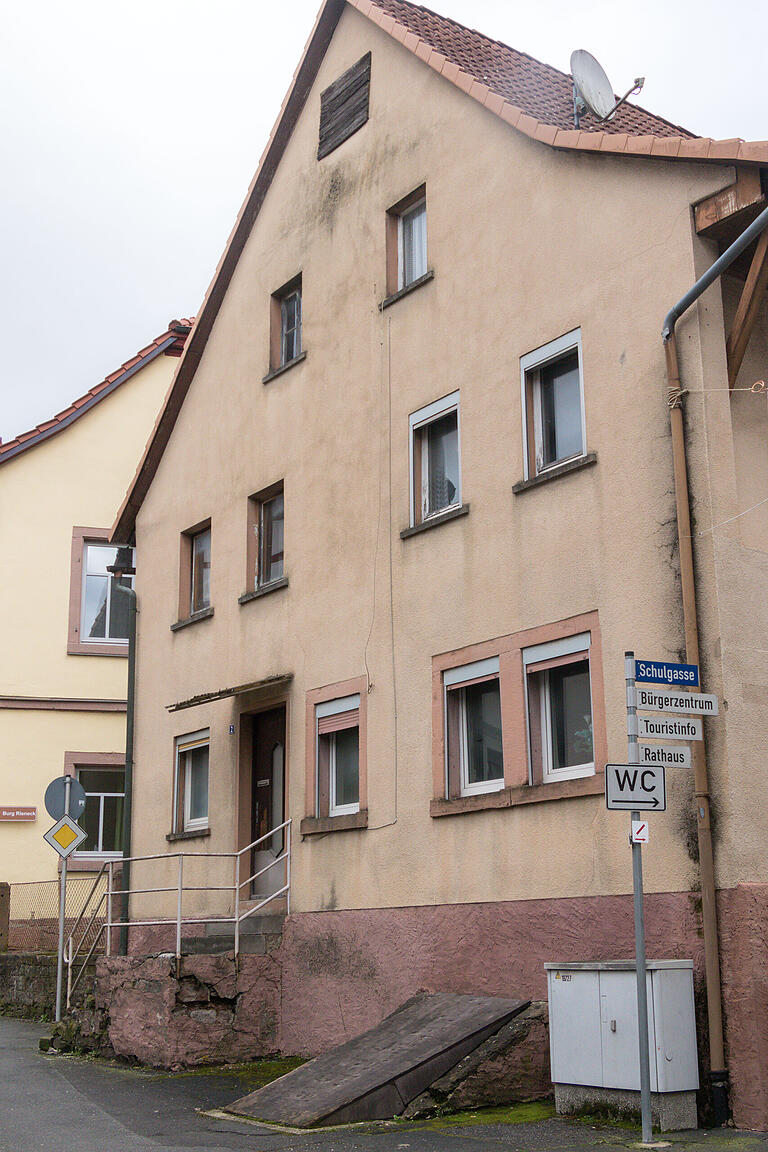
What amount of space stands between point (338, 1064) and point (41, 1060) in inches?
195

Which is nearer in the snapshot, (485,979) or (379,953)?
(485,979)

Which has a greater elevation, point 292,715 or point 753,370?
point 753,370

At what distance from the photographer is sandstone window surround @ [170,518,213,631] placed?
18.8 m

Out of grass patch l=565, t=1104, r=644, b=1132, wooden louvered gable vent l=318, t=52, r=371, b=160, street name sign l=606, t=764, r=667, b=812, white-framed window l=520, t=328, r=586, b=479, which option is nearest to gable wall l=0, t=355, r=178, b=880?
wooden louvered gable vent l=318, t=52, r=371, b=160

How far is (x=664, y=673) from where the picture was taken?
30.5 ft

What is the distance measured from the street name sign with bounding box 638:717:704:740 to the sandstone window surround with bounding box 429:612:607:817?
1.87 m

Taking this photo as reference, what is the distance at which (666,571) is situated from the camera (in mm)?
10797

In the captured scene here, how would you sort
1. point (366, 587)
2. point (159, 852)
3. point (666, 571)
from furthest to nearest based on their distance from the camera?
point (159, 852) → point (366, 587) → point (666, 571)

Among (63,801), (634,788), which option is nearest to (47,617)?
(63,801)

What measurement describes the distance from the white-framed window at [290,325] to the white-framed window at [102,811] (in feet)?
35.5

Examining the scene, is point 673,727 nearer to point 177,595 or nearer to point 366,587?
point 366,587

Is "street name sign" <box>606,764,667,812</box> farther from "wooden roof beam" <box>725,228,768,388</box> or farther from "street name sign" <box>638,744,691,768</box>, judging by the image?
"wooden roof beam" <box>725,228,768,388</box>

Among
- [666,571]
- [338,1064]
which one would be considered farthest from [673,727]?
[338,1064]

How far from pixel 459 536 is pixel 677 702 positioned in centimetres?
439
